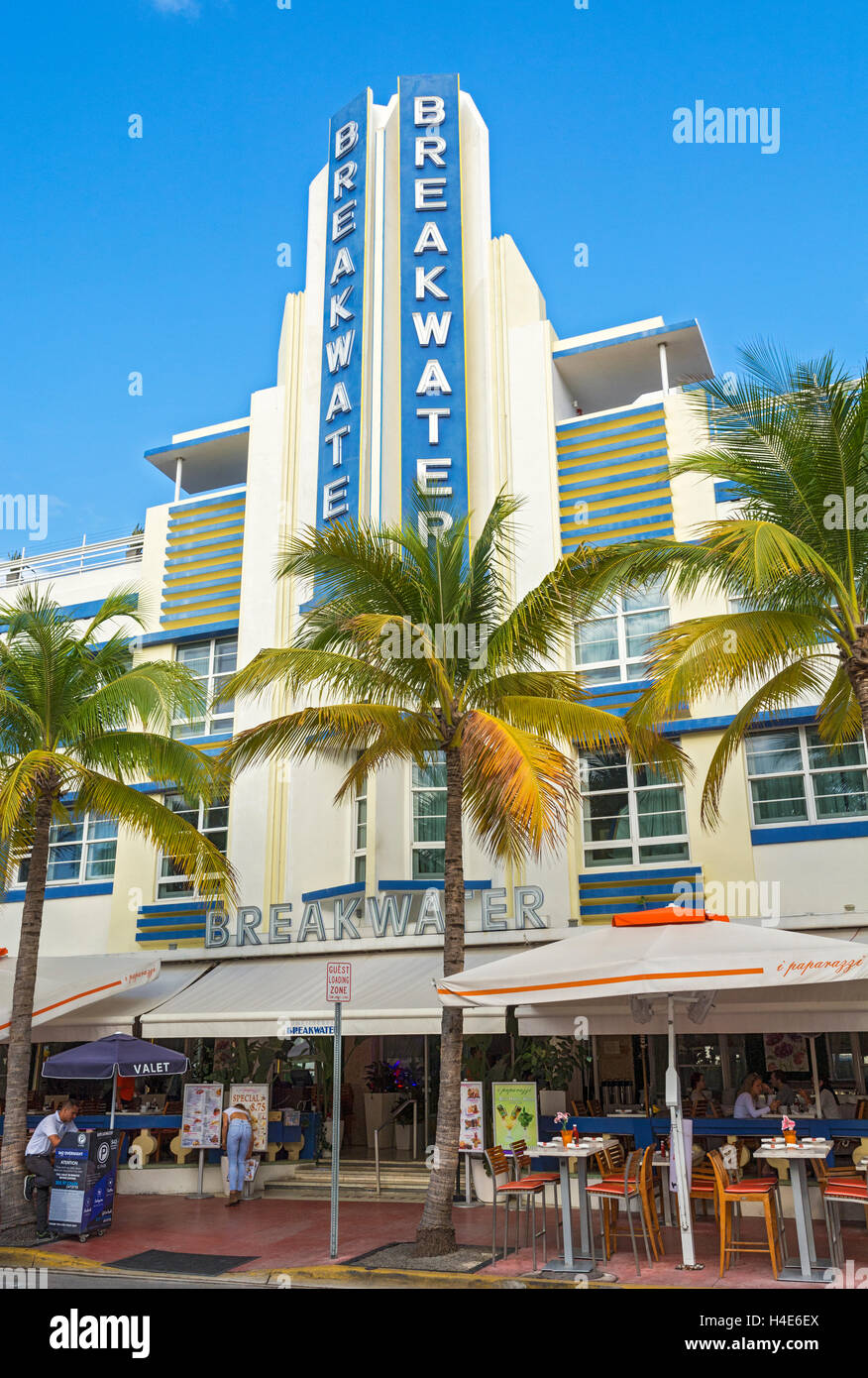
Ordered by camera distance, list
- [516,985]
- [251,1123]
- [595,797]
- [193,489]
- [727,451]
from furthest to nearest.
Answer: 1. [193,489]
2. [595,797]
3. [251,1123]
4. [727,451]
5. [516,985]

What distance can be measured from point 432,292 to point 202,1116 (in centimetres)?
1631

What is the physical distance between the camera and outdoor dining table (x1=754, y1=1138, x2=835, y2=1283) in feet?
34.4

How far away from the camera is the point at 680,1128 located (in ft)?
37.8

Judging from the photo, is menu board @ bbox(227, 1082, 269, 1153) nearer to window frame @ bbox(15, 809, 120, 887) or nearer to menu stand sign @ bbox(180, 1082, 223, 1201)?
menu stand sign @ bbox(180, 1082, 223, 1201)

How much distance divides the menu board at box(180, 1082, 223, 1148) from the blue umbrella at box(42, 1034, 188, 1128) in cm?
80

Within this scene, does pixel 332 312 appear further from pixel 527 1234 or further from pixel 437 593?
pixel 527 1234

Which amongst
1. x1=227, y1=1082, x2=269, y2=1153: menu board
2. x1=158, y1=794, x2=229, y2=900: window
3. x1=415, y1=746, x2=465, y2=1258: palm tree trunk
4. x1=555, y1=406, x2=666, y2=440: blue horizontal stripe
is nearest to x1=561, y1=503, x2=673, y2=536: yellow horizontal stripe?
x1=555, y1=406, x2=666, y2=440: blue horizontal stripe

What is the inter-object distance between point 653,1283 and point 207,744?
1560cm

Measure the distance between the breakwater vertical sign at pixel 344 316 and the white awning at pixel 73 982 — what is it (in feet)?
30.4

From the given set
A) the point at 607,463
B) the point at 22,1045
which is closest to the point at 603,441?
the point at 607,463

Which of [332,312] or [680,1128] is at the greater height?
[332,312]

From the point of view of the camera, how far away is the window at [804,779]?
18.9 m

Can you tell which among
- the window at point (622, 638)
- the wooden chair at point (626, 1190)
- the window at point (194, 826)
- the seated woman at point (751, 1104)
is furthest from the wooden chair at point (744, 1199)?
the window at point (194, 826)
